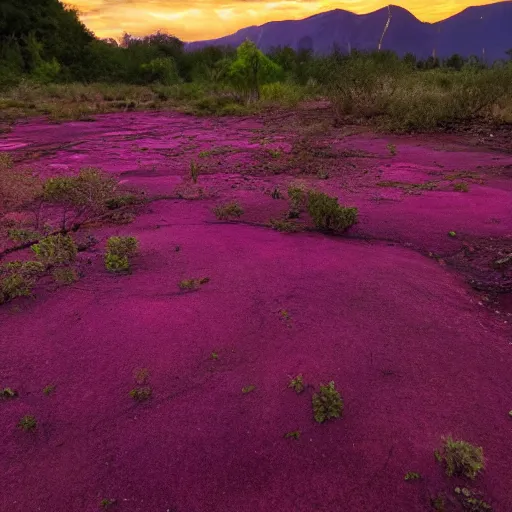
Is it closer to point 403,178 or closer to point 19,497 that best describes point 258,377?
point 19,497

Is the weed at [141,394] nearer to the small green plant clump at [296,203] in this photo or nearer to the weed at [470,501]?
the weed at [470,501]

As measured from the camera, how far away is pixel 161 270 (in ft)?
12.9

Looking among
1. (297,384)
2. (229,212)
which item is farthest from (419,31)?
(297,384)

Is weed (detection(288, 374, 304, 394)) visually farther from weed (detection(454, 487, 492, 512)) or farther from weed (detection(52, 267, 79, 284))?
weed (detection(52, 267, 79, 284))

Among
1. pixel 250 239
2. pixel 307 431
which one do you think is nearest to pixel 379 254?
pixel 250 239

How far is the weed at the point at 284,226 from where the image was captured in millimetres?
4812

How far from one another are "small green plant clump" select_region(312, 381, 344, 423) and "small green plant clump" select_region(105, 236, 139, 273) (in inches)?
89.0

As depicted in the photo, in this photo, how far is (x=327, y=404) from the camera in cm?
232

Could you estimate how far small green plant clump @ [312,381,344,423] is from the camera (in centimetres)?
229

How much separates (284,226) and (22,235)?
2.97 meters

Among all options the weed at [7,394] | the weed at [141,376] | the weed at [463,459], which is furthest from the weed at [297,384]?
the weed at [7,394]

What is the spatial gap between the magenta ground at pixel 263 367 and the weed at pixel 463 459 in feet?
0.21

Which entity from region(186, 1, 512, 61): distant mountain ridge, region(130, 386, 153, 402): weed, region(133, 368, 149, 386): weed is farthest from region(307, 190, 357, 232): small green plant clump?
region(186, 1, 512, 61): distant mountain ridge

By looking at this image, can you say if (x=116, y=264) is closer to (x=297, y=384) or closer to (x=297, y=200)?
(x=297, y=384)
